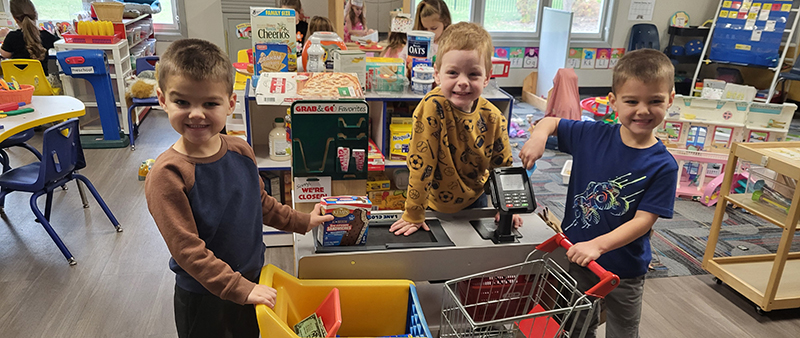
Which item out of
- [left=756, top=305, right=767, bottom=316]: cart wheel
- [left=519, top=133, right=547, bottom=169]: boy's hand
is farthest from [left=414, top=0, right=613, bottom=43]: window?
[left=519, top=133, right=547, bottom=169]: boy's hand

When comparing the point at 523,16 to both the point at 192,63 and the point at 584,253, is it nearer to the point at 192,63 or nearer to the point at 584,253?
the point at 584,253

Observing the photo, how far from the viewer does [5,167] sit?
3.69 meters

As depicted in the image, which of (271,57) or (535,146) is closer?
(535,146)

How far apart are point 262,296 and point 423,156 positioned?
696mm

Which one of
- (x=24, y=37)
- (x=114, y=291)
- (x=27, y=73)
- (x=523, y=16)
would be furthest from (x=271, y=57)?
(x=523, y=16)

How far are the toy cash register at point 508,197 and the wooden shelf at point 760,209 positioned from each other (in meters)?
1.75

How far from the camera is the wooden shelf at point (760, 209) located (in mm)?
2592

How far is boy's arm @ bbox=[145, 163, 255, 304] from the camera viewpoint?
1.22m

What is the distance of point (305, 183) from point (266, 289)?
2.33ft

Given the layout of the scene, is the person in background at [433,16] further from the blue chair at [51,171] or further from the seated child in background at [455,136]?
the blue chair at [51,171]

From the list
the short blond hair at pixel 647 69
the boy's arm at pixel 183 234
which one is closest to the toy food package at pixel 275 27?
the boy's arm at pixel 183 234

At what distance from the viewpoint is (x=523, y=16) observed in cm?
761

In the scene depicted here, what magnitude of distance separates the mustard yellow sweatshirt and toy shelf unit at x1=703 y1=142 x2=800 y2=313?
5.20 feet

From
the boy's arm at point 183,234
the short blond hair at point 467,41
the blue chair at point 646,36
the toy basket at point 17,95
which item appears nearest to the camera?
the boy's arm at point 183,234
